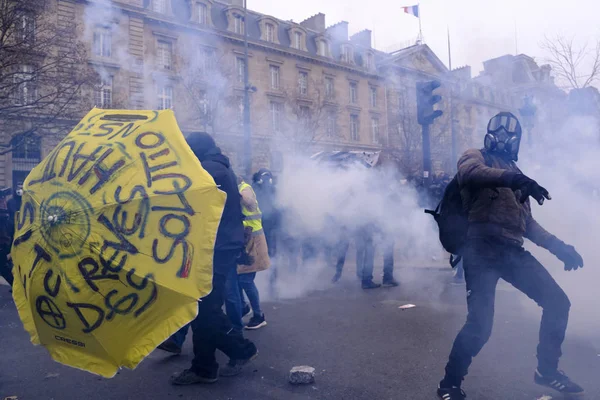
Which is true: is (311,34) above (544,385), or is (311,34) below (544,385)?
above

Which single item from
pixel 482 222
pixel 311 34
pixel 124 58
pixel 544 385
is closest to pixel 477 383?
pixel 544 385

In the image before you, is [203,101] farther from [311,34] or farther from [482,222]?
[311,34]

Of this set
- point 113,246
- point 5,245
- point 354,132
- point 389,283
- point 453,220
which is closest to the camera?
point 113,246

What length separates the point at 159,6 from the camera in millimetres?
11781

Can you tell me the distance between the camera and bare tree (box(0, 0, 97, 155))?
945 centimetres

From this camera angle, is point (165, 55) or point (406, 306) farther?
point (165, 55)

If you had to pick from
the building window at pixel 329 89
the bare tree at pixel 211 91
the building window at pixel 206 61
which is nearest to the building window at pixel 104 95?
the bare tree at pixel 211 91

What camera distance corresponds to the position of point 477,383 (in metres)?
3.19

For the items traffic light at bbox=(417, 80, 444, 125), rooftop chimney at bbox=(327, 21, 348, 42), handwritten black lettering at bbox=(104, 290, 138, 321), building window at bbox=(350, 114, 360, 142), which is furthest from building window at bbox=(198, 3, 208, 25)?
handwritten black lettering at bbox=(104, 290, 138, 321)

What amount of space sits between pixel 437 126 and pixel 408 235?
39.8 feet

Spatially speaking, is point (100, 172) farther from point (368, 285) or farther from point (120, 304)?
point (368, 285)

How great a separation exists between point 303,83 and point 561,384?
1994cm

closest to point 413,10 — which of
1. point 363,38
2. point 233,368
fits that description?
point 363,38

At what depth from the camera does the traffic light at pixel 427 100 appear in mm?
8914
